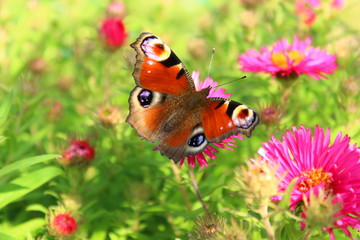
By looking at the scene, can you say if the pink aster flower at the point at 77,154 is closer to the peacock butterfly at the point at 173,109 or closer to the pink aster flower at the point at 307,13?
the peacock butterfly at the point at 173,109

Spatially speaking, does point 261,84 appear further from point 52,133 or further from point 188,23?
point 188,23

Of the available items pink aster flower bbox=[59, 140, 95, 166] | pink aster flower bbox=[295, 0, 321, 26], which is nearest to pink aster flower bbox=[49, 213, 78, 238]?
pink aster flower bbox=[59, 140, 95, 166]

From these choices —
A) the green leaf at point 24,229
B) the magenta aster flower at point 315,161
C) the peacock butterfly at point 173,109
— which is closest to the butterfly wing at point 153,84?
the peacock butterfly at point 173,109

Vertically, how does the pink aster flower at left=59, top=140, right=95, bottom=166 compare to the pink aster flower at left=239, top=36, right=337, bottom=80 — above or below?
below

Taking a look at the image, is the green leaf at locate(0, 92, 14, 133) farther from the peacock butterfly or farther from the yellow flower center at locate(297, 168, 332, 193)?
the yellow flower center at locate(297, 168, 332, 193)

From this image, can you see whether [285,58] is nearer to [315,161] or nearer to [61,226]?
[315,161]

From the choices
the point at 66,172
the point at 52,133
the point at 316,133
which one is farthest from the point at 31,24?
the point at 316,133
